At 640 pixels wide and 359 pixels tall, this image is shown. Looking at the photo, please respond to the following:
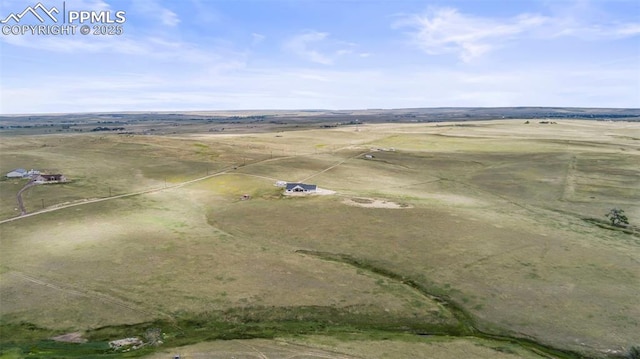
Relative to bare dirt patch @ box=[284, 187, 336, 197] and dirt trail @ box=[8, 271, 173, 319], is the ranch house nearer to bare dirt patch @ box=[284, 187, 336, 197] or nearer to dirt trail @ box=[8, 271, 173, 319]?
bare dirt patch @ box=[284, 187, 336, 197]

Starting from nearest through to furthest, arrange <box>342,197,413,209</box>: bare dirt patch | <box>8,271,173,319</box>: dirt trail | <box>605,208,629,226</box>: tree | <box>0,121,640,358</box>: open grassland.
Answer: <box>0,121,640,358</box>: open grassland < <box>8,271,173,319</box>: dirt trail < <box>605,208,629,226</box>: tree < <box>342,197,413,209</box>: bare dirt patch

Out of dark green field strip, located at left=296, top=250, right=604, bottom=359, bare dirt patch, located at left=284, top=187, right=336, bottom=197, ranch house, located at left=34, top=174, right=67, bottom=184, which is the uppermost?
ranch house, located at left=34, top=174, right=67, bottom=184

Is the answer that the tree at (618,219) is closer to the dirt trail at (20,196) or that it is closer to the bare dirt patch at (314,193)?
the bare dirt patch at (314,193)

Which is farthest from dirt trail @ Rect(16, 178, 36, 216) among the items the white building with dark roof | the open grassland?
the white building with dark roof

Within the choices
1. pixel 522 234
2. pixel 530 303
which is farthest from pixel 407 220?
pixel 530 303

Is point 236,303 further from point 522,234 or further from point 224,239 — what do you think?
point 522,234

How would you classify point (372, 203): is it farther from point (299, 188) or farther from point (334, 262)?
point (334, 262)

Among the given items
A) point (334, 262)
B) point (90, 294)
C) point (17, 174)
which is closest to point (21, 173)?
point (17, 174)

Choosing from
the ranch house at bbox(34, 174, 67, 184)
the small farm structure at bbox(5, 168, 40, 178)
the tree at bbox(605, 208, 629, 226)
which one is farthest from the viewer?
the small farm structure at bbox(5, 168, 40, 178)
